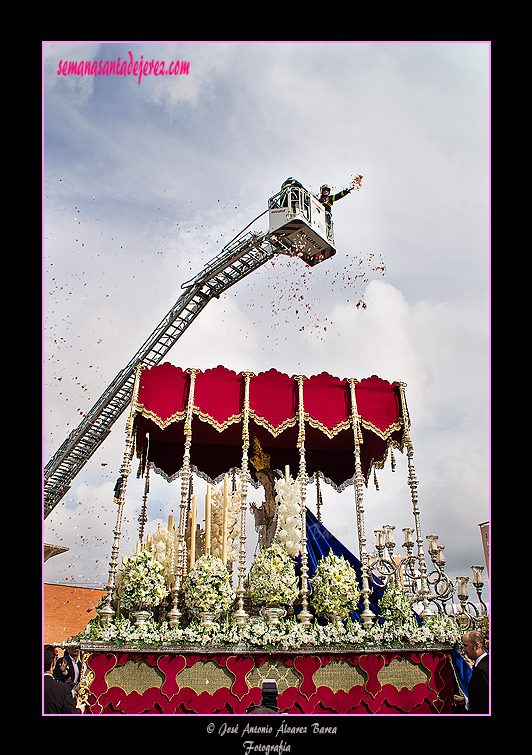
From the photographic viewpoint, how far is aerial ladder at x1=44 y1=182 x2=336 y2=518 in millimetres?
13477

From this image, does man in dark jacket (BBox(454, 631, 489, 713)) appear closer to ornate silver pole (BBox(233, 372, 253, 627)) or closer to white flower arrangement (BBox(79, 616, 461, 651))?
white flower arrangement (BBox(79, 616, 461, 651))

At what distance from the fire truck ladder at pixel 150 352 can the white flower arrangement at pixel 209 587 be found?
448 inches

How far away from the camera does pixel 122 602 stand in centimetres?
704

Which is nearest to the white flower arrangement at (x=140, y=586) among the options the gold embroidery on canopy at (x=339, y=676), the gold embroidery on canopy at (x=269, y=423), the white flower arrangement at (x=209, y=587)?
the white flower arrangement at (x=209, y=587)

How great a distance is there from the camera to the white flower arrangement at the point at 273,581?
23.7 feet

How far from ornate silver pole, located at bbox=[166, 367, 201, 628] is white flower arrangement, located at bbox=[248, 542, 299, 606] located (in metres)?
1.22

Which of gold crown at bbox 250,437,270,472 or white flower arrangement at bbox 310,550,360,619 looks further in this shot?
gold crown at bbox 250,437,270,472

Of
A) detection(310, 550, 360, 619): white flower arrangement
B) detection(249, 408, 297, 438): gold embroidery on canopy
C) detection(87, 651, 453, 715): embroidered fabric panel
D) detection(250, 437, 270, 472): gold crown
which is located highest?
detection(249, 408, 297, 438): gold embroidery on canopy

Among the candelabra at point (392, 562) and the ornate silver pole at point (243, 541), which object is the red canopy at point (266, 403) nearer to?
the ornate silver pole at point (243, 541)

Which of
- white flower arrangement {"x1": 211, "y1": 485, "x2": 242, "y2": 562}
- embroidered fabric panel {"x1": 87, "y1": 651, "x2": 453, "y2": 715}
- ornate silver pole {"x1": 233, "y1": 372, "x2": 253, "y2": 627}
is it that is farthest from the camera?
white flower arrangement {"x1": 211, "y1": 485, "x2": 242, "y2": 562}

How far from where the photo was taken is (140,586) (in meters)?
6.98

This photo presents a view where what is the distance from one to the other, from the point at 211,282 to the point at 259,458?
29.0 feet

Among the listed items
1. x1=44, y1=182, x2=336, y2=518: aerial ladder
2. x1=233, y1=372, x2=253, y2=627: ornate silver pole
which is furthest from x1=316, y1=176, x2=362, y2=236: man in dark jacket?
x1=233, y1=372, x2=253, y2=627: ornate silver pole
